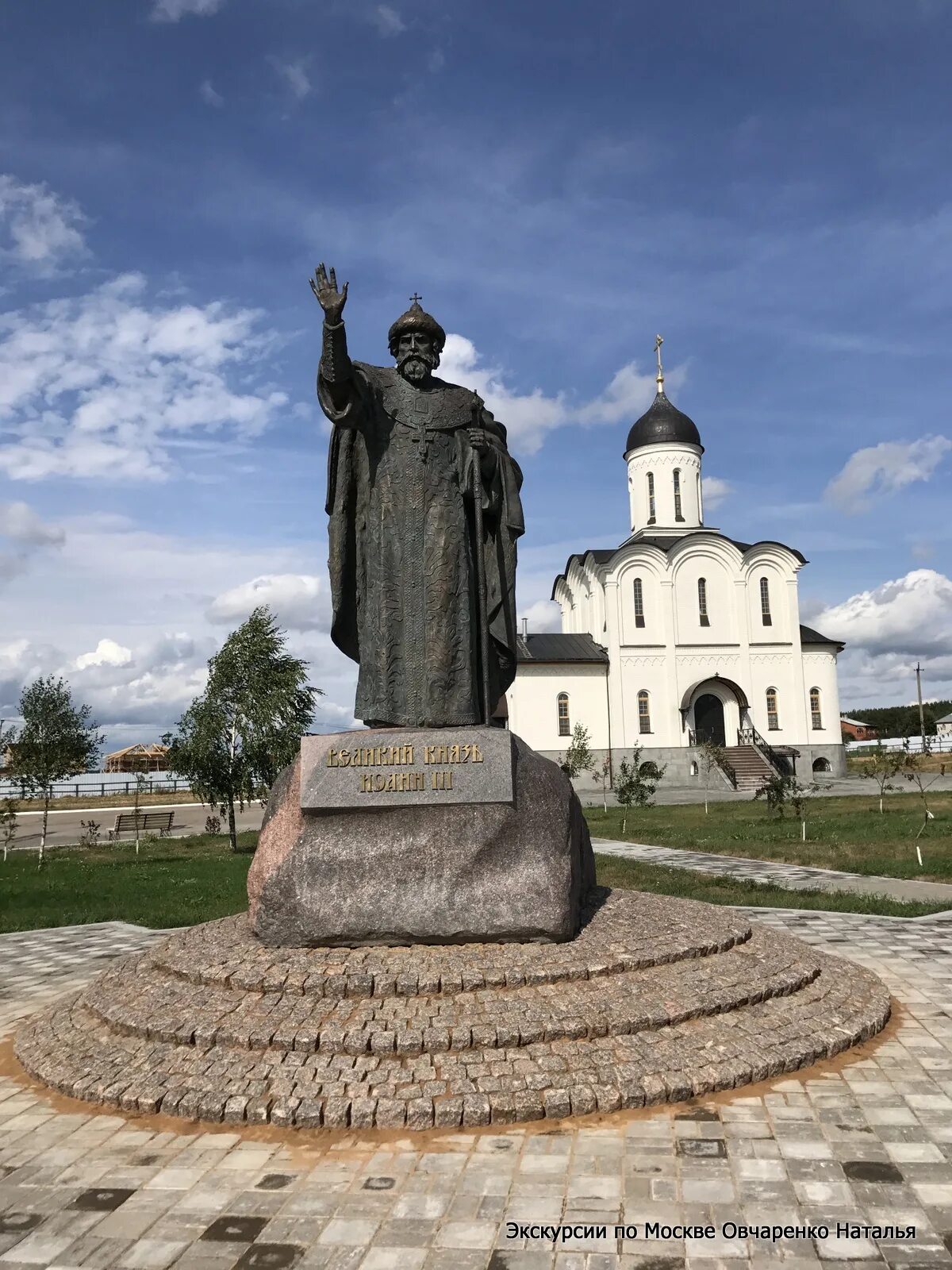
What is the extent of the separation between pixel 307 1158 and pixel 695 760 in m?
37.5

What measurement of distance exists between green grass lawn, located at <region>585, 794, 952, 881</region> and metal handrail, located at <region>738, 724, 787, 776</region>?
8.79 meters

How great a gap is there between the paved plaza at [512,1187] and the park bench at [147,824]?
2051 cm

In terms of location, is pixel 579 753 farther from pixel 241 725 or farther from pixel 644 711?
pixel 241 725

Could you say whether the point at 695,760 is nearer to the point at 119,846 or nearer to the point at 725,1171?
the point at 119,846

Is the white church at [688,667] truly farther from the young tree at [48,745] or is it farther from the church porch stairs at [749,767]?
the young tree at [48,745]

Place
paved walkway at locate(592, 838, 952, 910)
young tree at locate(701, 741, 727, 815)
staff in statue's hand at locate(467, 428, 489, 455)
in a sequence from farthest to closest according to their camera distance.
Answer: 1. young tree at locate(701, 741, 727, 815)
2. paved walkway at locate(592, 838, 952, 910)
3. staff in statue's hand at locate(467, 428, 489, 455)

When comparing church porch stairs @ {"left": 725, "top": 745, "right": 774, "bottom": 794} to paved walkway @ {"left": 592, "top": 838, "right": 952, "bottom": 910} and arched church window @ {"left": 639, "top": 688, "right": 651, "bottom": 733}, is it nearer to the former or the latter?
arched church window @ {"left": 639, "top": 688, "right": 651, "bottom": 733}

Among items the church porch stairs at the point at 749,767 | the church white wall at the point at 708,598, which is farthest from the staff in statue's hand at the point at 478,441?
the church white wall at the point at 708,598

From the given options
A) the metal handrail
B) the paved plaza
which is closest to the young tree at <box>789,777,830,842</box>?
the metal handrail

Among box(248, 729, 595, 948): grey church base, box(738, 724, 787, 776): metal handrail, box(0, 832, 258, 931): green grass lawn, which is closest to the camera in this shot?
box(248, 729, 595, 948): grey church base

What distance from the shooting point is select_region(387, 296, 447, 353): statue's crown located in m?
7.12

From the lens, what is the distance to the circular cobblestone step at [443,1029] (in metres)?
4.57

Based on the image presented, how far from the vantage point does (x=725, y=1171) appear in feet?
12.8

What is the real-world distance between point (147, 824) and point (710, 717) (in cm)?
2615
